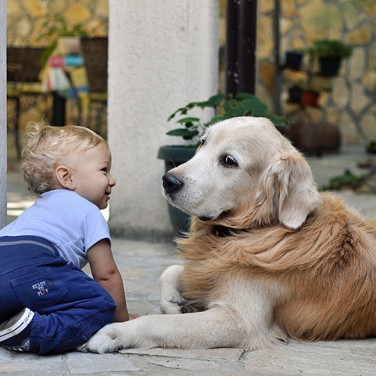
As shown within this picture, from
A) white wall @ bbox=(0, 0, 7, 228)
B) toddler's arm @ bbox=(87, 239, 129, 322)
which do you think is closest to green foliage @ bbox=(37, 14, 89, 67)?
white wall @ bbox=(0, 0, 7, 228)

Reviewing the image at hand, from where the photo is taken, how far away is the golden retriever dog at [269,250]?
2750 millimetres

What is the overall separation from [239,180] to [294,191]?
0.25 m

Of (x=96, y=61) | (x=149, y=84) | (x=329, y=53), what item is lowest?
(x=149, y=84)

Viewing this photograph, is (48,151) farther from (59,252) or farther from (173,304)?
(173,304)

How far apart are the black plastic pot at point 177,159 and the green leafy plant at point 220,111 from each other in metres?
0.13

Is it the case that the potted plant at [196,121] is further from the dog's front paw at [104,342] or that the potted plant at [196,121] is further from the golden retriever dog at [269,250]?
the dog's front paw at [104,342]

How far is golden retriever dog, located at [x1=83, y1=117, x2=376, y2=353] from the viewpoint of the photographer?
9.02ft

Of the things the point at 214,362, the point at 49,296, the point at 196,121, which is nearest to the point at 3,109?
the point at 49,296

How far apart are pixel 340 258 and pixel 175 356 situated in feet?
2.69

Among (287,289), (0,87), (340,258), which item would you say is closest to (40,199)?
(0,87)

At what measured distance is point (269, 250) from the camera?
2.78 m

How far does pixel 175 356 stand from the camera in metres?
2.56

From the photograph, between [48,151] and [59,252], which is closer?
[59,252]

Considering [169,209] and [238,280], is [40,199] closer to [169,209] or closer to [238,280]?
[238,280]
